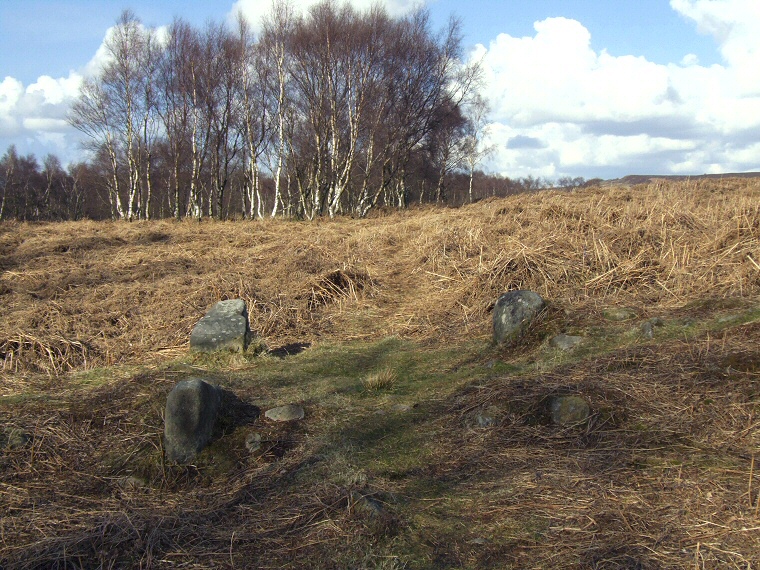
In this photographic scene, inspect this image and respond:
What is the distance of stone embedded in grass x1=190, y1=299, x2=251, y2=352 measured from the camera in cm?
614

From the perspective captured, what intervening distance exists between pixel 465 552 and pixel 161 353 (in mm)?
4792

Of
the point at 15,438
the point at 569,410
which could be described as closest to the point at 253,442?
the point at 15,438

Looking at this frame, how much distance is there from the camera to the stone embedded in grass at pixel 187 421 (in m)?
3.74

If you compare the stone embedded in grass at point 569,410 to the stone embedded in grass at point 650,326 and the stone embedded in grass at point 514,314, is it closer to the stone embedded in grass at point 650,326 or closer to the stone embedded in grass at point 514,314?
the stone embedded in grass at point 650,326

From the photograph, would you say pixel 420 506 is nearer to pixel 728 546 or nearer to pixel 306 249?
pixel 728 546

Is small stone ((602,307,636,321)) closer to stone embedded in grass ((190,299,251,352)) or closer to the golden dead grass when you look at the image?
the golden dead grass

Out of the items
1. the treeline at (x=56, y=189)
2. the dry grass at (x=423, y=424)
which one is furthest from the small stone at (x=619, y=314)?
the treeline at (x=56, y=189)

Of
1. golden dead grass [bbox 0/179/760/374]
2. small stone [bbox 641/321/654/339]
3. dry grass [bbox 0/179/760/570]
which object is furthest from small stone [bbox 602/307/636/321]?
small stone [bbox 641/321/654/339]

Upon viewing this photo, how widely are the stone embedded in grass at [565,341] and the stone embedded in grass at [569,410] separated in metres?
1.46

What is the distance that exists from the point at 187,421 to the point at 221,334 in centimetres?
247

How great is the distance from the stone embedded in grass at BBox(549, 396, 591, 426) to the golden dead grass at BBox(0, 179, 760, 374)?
8.77 feet

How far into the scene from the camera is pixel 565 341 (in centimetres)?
552

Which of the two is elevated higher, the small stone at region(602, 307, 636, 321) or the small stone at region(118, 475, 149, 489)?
the small stone at region(602, 307, 636, 321)

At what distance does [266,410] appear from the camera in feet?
14.8
